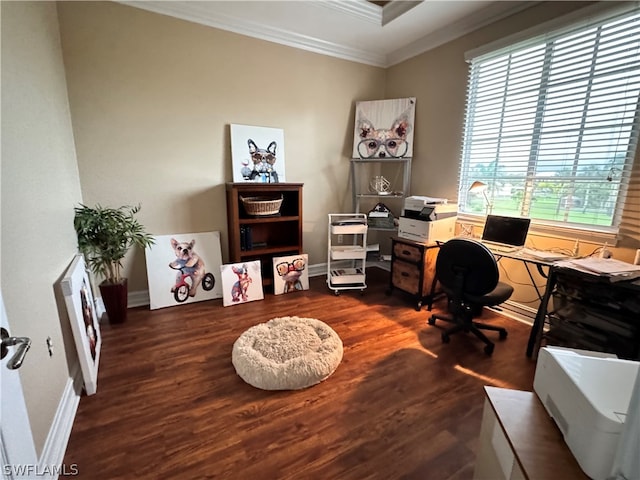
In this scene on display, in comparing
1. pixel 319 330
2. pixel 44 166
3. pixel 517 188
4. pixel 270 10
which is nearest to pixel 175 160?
pixel 44 166

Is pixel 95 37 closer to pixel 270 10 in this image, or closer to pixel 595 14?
pixel 270 10

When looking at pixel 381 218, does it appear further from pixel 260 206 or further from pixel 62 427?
pixel 62 427

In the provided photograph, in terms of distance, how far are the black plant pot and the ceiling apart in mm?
2371

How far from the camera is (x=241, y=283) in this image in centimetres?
302

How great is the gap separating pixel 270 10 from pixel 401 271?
2774 millimetres

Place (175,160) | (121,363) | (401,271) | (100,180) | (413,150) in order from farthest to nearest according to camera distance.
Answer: (413,150) → (401,271) → (175,160) → (100,180) → (121,363)

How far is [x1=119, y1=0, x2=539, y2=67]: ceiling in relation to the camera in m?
2.59

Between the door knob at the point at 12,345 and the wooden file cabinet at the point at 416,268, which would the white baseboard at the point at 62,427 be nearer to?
the door knob at the point at 12,345

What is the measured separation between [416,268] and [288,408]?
180cm

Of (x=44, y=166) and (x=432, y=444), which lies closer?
(x=432, y=444)

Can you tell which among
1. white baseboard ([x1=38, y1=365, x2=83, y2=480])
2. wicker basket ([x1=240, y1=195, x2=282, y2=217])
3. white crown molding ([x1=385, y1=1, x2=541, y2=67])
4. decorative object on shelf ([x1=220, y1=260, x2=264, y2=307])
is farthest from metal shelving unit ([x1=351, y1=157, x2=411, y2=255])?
white baseboard ([x1=38, y1=365, x2=83, y2=480])

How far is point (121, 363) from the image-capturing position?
201 centimetres

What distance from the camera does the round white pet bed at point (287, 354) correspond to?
1.80 metres

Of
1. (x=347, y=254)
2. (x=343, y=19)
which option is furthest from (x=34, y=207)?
(x=343, y=19)
